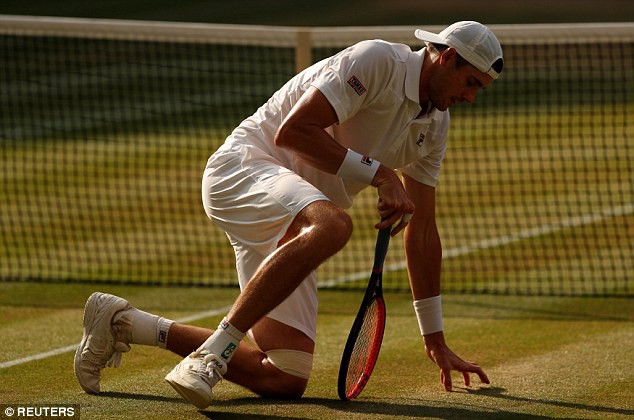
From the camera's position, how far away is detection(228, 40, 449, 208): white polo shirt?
5.38 meters

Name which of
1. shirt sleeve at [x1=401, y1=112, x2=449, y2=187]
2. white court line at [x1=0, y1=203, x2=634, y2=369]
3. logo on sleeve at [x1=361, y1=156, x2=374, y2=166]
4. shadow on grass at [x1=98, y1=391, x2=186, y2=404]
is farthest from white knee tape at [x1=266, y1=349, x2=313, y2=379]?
white court line at [x1=0, y1=203, x2=634, y2=369]

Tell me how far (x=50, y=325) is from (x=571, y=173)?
8.86m

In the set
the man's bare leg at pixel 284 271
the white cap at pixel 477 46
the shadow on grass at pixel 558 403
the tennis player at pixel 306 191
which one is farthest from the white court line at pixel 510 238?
the white cap at pixel 477 46

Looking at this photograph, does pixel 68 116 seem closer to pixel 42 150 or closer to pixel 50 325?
pixel 42 150

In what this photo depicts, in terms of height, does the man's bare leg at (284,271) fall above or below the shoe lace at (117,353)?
above

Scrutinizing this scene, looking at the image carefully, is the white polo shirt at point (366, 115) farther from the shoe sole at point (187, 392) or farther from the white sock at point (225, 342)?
the shoe sole at point (187, 392)

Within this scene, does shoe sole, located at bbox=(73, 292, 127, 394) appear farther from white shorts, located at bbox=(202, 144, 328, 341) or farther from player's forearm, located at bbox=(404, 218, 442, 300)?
player's forearm, located at bbox=(404, 218, 442, 300)

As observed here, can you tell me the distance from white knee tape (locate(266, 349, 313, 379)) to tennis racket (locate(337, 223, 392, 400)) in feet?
0.62

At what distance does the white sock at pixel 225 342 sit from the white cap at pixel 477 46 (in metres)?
1.63

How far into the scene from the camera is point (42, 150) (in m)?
16.5

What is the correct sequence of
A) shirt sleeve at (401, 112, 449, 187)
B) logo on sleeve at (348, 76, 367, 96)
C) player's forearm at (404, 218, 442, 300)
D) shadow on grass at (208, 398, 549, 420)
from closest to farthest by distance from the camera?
shadow on grass at (208, 398, 549, 420)
logo on sleeve at (348, 76, 367, 96)
shirt sleeve at (401, 112, 449, 187)
player's forearm at (404, 218, 442, 300)

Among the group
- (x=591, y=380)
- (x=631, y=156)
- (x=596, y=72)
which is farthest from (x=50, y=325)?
(x=596, y=72)

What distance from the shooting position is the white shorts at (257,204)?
17.3ft

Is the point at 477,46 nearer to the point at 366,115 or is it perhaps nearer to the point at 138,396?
the point at 366,115
